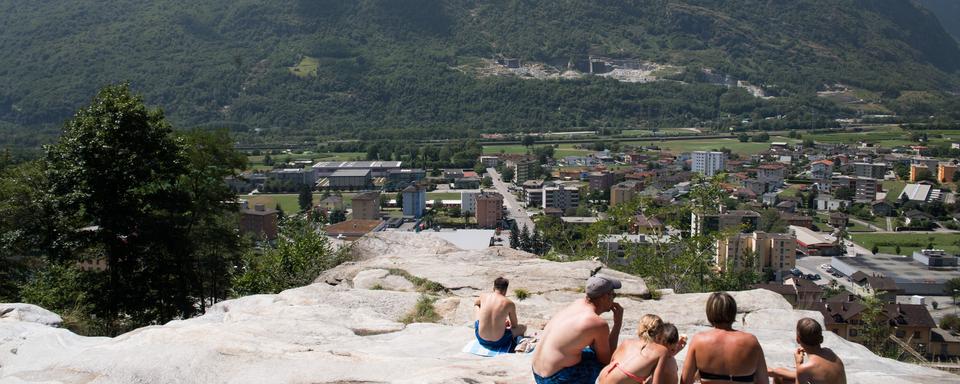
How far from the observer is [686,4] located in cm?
18825

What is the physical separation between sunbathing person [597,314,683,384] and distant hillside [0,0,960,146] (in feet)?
342

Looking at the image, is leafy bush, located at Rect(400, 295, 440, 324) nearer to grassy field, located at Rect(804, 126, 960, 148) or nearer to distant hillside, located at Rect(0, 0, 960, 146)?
distant hillside, located at Rect(0, 0, 960, 146)

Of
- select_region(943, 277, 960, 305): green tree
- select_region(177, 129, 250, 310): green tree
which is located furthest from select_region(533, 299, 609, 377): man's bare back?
select_region(943, 277, 960, 305): green tree

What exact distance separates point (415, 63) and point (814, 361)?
144928mm

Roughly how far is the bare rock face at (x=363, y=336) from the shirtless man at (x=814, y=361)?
48.4 inches

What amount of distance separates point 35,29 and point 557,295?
14821 cm

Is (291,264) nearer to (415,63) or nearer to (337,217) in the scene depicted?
(337,217)

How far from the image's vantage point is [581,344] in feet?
19.3

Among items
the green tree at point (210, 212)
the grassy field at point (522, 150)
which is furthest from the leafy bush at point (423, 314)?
the grassy field at point (522, 150)

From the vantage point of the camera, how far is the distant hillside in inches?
4934

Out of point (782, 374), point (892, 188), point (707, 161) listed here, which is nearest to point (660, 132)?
point (707, 161)

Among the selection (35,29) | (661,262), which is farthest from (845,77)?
(661,262)

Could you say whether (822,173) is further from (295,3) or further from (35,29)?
(35,29)

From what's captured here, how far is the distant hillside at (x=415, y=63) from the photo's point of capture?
125 meters
